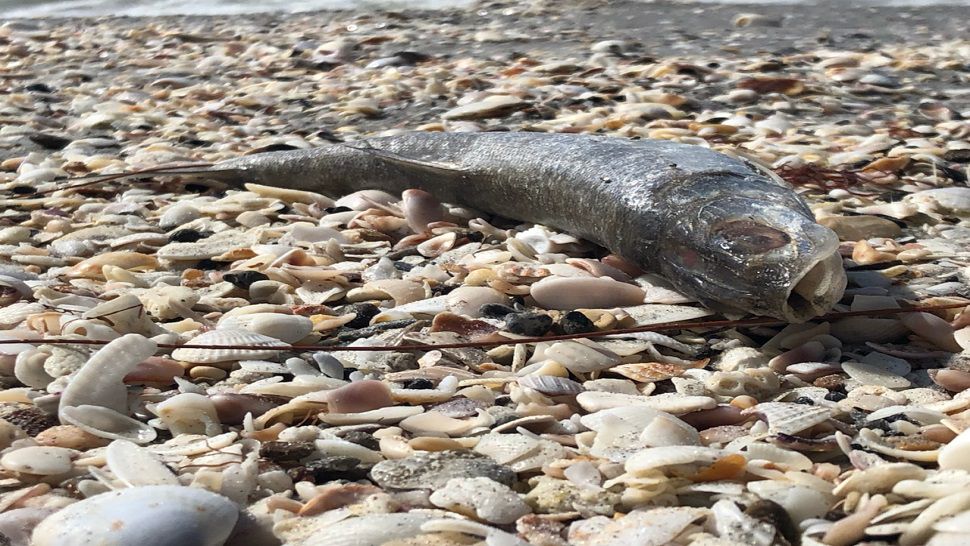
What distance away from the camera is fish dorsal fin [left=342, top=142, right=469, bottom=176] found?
4.42 m

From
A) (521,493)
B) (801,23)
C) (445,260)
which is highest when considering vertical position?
(521,493)

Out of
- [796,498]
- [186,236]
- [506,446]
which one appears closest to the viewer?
[796,498]

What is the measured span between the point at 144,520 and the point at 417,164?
2.84 meters

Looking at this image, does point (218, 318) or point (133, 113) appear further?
point (133, 113)

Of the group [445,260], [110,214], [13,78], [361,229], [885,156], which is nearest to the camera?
[445,260]

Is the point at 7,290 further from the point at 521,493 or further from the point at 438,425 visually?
the point at 521,493

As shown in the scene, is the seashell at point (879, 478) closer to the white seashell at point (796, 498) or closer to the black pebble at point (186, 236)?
the white seashell at point (796, 498)

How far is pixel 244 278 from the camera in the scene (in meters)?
3.53

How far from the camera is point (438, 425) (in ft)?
7.93

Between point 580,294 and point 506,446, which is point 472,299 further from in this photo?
point 506,446

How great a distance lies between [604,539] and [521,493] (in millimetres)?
308

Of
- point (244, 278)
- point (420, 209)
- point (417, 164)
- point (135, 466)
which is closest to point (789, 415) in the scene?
point (135, 466)

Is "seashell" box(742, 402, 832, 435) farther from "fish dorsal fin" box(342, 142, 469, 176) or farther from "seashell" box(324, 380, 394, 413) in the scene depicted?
"fish dorsal fin" box(342, 142, 469, 176)

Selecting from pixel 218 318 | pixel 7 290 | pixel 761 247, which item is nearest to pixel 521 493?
pixel 761 247
